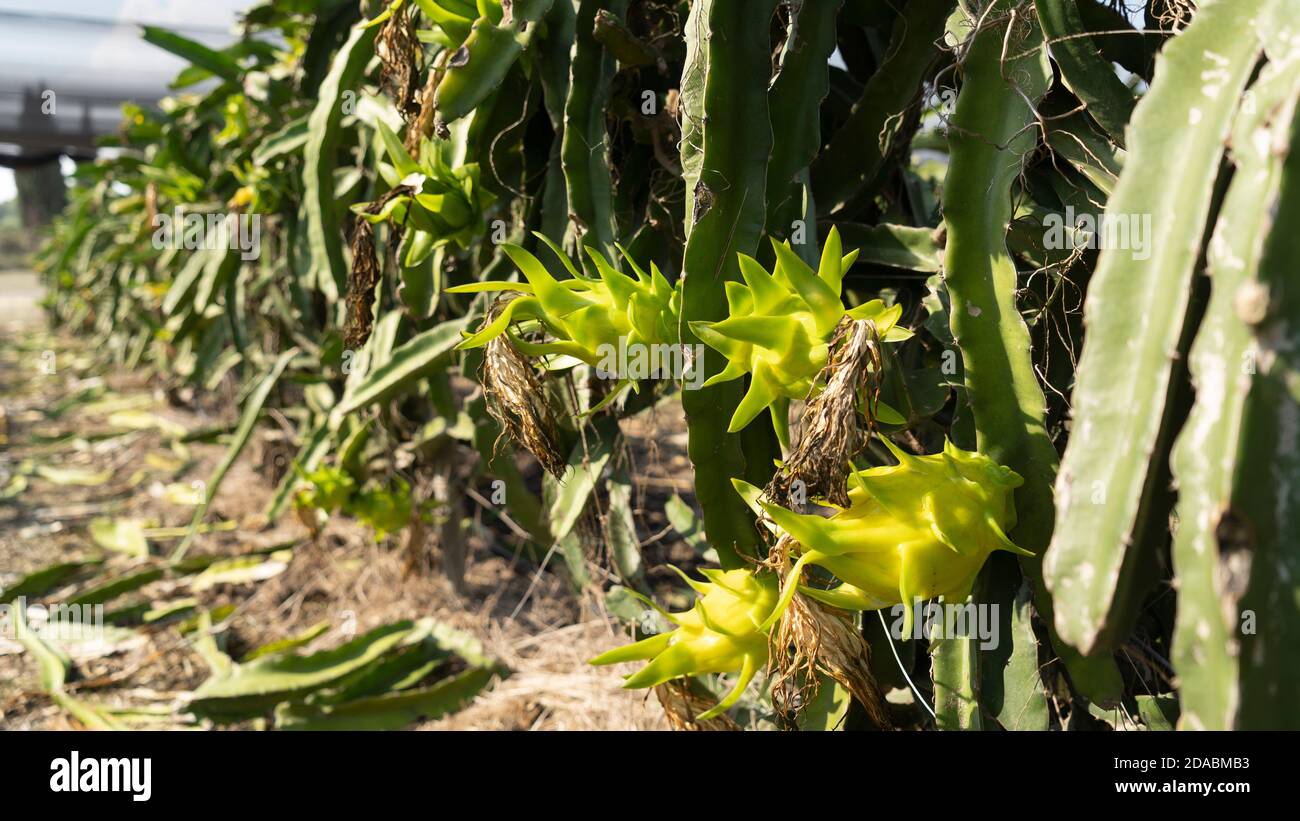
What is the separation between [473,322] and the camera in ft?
3.99

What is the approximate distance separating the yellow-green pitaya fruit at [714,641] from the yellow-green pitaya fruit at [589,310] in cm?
22

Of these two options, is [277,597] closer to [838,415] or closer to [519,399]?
[519,399]

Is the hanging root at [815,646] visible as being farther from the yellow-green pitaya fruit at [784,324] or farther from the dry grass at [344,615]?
the dry grass at [344,615]

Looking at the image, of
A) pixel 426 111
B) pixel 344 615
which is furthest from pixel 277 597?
pixel 426 111

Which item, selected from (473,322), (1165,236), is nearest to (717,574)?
(1165,236)

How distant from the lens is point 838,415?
2.17 feet

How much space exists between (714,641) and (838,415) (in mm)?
239

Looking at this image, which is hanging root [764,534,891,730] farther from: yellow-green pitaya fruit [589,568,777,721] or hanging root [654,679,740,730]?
hanging root [654,679,740,730]

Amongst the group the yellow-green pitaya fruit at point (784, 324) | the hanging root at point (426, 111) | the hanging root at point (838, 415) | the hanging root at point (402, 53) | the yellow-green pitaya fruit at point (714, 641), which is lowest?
the yellow-green pitaya fruit at point (714, 641)

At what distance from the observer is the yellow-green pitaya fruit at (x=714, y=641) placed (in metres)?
0.77

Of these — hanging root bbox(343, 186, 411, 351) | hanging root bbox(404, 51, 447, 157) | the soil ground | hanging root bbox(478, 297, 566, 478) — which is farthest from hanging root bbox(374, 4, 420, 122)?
the soil ground

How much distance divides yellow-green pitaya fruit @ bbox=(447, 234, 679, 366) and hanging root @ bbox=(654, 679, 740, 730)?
12.9 inches

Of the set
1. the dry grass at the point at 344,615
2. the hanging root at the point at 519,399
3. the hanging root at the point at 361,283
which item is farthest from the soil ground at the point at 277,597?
the hanging root at the point at 361,283
